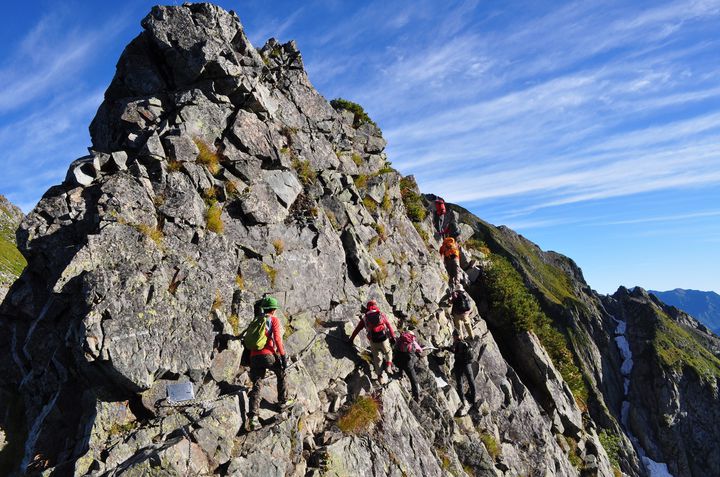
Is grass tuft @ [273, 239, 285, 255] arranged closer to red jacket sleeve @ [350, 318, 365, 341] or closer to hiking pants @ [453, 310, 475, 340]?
red jacket sleeve @ [350, 318, 365, 341]

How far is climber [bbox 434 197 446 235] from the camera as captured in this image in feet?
123

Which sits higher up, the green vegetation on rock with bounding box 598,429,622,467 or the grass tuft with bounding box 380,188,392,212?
the grass tuft with bounding box 380,188,392,212

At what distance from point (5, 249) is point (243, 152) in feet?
376

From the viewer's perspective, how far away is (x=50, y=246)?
595 inches

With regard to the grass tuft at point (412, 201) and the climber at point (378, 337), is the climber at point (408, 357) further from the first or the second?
the grass tuft at point (412, 201)

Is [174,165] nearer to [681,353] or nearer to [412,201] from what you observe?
[412,201]

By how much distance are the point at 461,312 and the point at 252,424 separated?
51.6 feet

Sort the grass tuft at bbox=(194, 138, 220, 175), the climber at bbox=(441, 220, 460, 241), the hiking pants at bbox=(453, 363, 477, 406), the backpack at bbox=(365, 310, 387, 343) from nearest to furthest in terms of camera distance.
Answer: the backpack at bbox=(365, 310, 387, 343) → the grass tuft at bbox=(194, 138, 220, 175) → the hiking pants at bbox=(453, 363, 477, 406) → the climber at bbox=(441, 220, 460, 241)

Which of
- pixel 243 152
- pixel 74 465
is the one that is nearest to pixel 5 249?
pixel 243 152

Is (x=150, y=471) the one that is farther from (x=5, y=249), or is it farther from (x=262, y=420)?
(x=5, y=249)

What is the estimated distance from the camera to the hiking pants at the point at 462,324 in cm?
2614

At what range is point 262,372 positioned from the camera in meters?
15.0

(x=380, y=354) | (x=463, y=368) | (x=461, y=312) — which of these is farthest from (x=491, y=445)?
(x=380, y=354)

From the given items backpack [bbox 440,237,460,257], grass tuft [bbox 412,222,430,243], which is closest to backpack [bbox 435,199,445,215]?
grass tuft [bbox 412,222,430,243]
